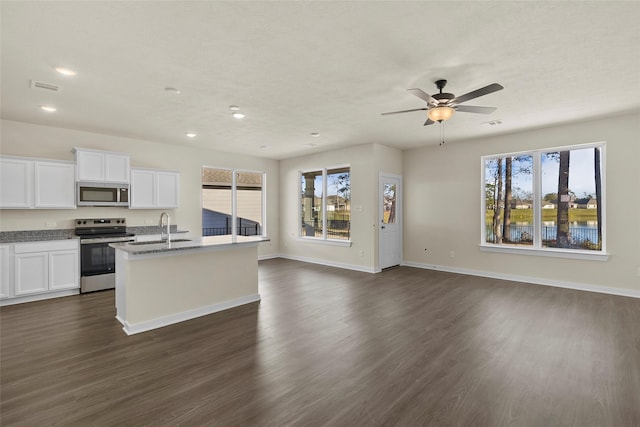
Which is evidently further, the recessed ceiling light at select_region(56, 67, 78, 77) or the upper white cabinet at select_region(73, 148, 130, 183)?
the upper white cabinet at select_region(73, 148, 130, 183)

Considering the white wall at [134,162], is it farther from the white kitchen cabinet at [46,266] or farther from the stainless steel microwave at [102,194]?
the white kitchen cabinet at [46,266]

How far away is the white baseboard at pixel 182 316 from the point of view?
11.2ft

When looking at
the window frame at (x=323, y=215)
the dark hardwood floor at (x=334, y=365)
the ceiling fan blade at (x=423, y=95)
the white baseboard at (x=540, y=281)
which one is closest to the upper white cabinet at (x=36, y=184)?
the dark hardwood floor at (x=334, y=365)

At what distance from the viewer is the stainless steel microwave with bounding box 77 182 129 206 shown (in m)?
5.15

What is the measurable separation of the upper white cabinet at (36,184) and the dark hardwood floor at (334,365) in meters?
1.52

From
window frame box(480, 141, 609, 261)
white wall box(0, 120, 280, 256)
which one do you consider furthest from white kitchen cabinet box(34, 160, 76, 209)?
window frame box(480, 141, 609, 261)

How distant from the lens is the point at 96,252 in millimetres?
5102

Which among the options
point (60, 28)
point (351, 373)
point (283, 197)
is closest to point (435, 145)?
point (283, 197)

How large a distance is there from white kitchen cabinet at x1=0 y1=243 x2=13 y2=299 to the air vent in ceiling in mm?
2397

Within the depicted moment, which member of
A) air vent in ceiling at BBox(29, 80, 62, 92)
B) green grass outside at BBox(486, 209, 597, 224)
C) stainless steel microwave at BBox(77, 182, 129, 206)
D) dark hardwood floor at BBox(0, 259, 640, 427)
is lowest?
dark hardwood floor at BBox(0, 259, 640, 427)

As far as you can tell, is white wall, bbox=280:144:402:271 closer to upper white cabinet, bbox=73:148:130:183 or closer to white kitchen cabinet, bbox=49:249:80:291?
upper white cabinet, bbox=73:148:130:183

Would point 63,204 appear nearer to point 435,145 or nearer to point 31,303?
point 31,303

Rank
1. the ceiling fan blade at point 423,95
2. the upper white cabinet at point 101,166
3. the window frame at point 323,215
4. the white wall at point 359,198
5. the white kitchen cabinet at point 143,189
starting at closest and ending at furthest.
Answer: the ceiling fan blade at point 423,95, the upper white cabinet at point 101,166, the white kitchen cabinet at point 143,189, the white wall at point 359,198, the window frame at point 323,215

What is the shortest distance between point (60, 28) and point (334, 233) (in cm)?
590
